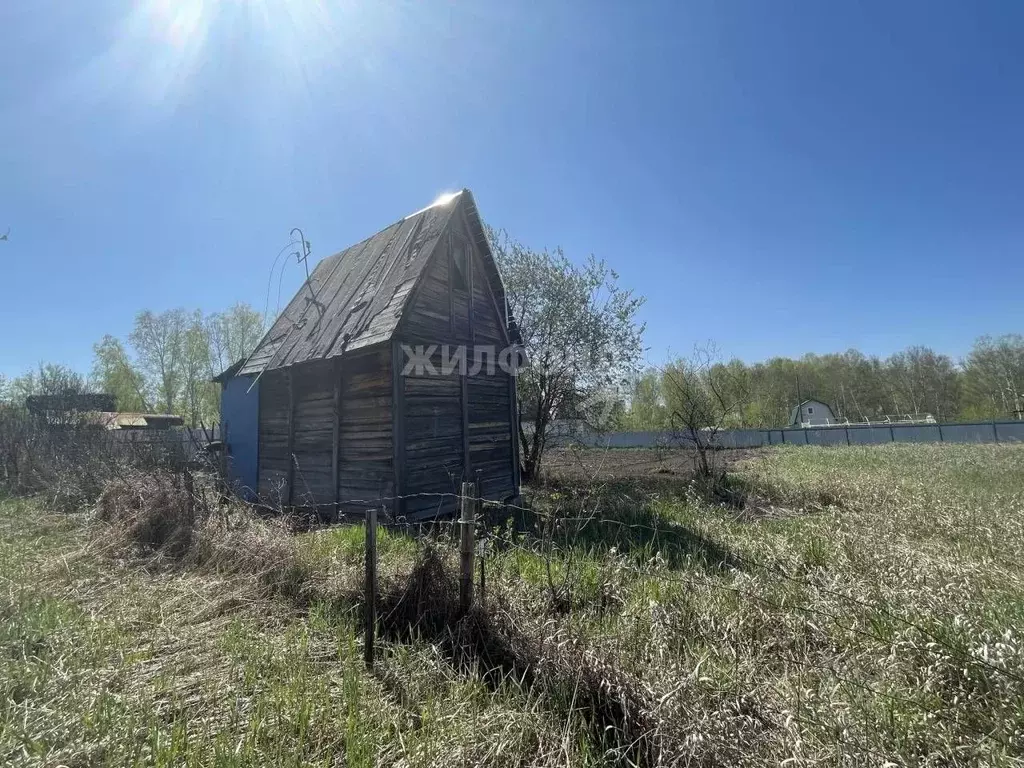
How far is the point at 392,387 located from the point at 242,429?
645 cm

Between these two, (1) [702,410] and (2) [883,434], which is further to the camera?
(2) [883,434]

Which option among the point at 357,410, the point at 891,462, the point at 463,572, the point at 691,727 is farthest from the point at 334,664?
the point at 891,462

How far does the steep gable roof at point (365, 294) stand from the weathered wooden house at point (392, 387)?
46 millimetres

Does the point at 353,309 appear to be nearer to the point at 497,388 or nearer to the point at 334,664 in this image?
the point at 497,388

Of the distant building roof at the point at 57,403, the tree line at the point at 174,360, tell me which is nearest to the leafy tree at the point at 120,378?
the tree line at the point at 174,360

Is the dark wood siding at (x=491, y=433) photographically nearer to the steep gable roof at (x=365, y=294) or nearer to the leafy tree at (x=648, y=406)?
the steep gable roof at (x=365, y=294)

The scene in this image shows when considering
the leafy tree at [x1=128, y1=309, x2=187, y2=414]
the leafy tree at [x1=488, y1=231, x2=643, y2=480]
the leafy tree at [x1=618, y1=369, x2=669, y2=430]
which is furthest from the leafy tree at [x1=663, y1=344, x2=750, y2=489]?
the leafy tree at [x1=128, y1=309, x2=187, y2=414]

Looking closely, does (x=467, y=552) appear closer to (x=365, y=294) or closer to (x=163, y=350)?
(x=365, y=294)

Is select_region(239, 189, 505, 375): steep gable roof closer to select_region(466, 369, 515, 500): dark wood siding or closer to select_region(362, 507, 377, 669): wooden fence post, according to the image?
select_region(466, 369, 515, 500): dark wood siding

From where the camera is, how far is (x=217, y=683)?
117 inches

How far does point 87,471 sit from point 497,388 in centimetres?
948

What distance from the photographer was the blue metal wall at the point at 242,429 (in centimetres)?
1133

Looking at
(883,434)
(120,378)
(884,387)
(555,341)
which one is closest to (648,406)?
(883,434)

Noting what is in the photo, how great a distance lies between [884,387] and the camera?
5281 centimetres
